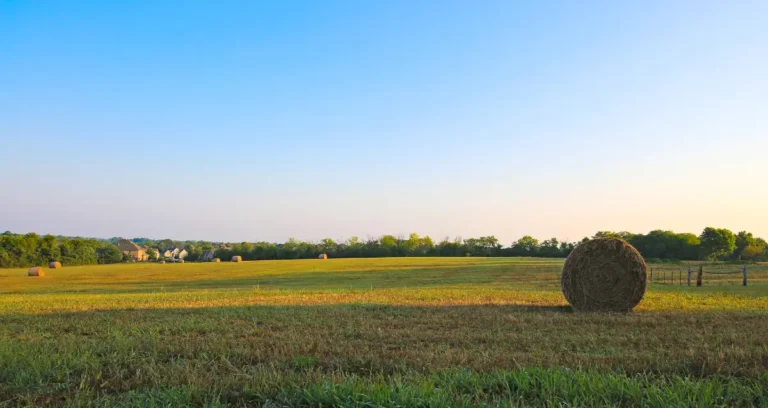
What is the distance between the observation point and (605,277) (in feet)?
47.3

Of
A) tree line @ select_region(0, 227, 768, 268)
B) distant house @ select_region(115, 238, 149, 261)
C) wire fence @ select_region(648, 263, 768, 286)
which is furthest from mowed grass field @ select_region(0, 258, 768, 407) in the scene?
distant house @ select_region(115, 238, 149, 261)

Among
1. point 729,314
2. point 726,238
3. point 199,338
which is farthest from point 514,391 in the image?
point 726,238

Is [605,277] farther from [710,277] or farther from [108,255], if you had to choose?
[108,255]

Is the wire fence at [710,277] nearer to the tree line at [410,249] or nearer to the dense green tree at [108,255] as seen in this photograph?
the tree line at [410,249]

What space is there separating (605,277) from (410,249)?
285ft

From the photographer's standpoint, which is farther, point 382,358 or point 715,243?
point 715,243

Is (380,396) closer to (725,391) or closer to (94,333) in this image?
(725,391)

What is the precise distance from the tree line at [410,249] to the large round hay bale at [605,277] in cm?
6862

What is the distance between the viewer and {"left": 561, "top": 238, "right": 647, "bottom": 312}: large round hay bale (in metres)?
14.1

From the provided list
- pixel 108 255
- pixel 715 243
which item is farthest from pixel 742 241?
pixel 108 255

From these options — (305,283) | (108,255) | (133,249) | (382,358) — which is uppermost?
(382,358)

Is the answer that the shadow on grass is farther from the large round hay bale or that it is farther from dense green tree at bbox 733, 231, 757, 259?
dense green tree at bbox 733, 231, 757, 259

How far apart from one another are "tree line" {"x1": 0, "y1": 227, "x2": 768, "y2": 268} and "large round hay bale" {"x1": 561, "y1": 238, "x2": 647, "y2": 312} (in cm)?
6862

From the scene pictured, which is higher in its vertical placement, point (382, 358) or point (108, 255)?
point (382, 358)
